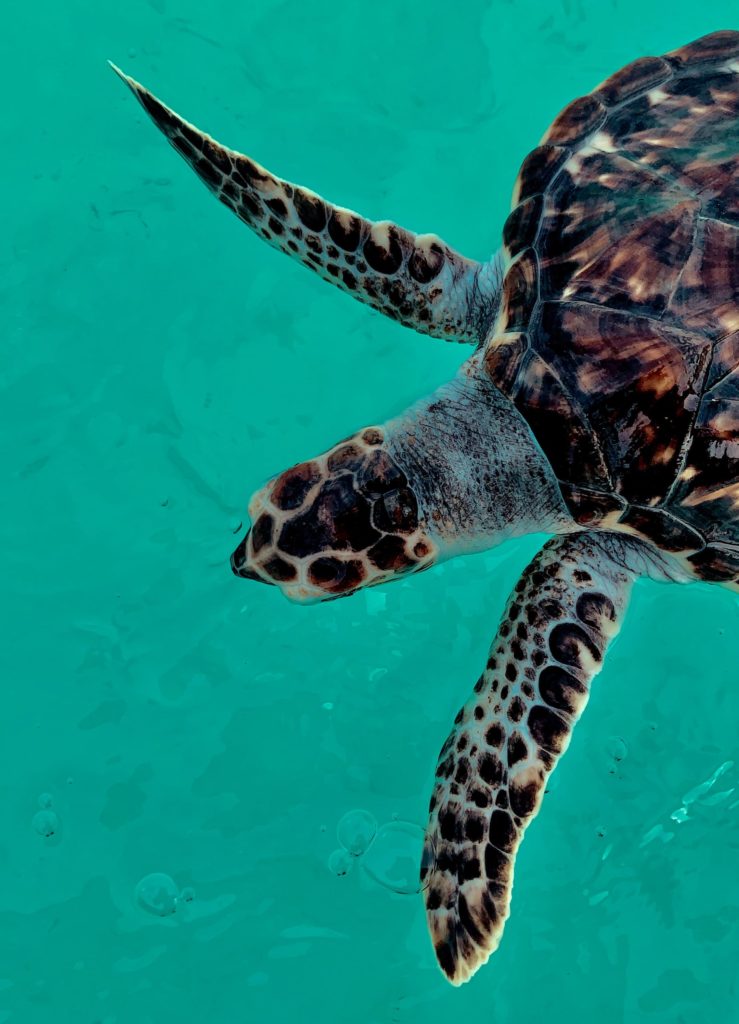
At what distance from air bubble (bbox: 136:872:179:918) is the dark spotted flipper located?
131cm

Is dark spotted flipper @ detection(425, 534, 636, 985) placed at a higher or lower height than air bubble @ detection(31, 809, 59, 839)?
higher

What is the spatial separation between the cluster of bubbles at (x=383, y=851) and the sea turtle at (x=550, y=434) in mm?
740

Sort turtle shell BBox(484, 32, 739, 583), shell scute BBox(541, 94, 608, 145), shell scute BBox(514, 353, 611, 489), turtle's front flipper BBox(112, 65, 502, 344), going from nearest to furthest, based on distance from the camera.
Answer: turtle shell BBox(484, 32, 739, 583) → shell scute BBox(514, 353, 611, 489) → shell scute BBox(541, 94, 608, 145) → turtle's front flipper BBox(112, 65, 502, 344)

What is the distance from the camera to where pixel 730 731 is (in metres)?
A: 3.71

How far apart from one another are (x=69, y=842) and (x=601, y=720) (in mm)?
2441

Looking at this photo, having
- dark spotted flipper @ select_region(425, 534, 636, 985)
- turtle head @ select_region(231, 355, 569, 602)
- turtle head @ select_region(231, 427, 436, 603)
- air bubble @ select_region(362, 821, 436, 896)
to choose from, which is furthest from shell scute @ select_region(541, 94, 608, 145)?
air bubble @ select_region(362, 821, 436, 896)

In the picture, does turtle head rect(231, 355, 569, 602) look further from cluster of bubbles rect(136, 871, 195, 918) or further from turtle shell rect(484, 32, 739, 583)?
cluster of bubbles rect(136, 871, 195, 918)

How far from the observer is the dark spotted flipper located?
2631mm

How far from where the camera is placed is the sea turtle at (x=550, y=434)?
7.95 feet

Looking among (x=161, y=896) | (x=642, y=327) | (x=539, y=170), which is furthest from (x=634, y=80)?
(x=161, y=896)

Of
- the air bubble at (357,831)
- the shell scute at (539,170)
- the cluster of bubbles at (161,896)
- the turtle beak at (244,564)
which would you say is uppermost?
the shell scute at (539,170)

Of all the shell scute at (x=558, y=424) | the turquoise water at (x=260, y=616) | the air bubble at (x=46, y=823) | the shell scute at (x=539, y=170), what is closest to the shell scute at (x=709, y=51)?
the shell scute at (x=539, y=170)

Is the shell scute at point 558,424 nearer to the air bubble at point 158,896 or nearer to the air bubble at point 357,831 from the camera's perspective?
the air bubble at point 357,831

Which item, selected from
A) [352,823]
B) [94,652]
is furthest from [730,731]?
[94,652]
